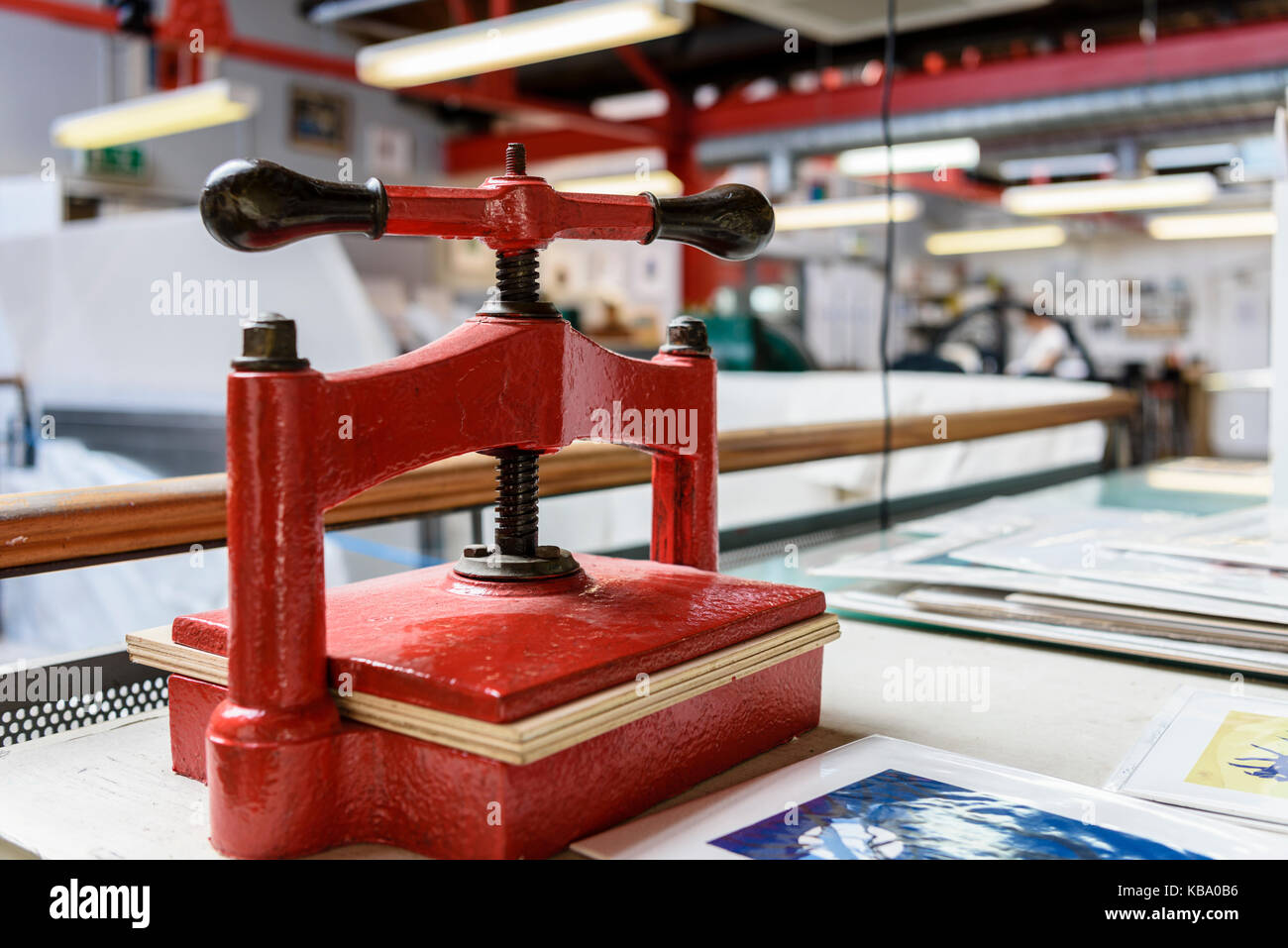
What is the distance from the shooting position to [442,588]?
0.59m

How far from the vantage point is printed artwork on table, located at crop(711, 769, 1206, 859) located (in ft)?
1.53

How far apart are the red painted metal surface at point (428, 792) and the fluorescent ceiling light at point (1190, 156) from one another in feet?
39.2

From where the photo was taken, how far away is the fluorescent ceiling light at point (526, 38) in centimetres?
370

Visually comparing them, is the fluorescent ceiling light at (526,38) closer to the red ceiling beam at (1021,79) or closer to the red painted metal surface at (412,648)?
the red painted metal surface at (412,648)

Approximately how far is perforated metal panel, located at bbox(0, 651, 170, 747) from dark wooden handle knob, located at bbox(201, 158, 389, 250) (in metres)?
0.33

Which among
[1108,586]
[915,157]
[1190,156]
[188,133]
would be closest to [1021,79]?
[915,157]

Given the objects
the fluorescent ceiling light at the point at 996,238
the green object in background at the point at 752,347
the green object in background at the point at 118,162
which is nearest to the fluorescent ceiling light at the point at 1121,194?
the green object in background at the point at 752,347

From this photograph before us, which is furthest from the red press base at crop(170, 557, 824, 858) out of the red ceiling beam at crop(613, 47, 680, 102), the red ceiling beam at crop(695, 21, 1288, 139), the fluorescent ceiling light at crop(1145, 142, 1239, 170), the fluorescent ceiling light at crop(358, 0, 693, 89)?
the fluorescent ceiling light at crop(1145, 142, 1239, 170)

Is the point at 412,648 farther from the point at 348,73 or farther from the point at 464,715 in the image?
the point at 348,73

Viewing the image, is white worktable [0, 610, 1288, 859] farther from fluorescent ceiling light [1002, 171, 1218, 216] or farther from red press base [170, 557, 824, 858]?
fluorescent ceiling light [1002, 171, 1218, 216]

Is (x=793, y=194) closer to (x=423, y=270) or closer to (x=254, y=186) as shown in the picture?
(x=423, y=270)

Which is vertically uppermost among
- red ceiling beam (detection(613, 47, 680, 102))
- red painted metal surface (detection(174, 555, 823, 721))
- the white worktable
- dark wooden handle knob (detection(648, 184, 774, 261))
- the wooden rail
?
red ceiling beam (detection(613, 47, 680, 102))

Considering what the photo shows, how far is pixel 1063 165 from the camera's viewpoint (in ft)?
40.3

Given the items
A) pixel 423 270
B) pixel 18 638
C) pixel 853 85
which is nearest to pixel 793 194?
pixel 853 85
